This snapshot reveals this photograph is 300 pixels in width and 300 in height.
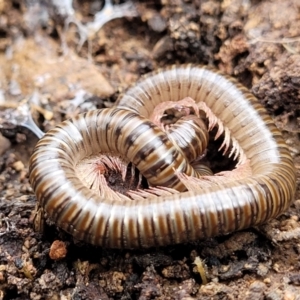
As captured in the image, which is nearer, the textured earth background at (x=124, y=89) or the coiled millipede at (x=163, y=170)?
the coiled millipede at (x=163, y=170)

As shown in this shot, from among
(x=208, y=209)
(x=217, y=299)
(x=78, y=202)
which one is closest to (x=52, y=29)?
(x=78, y=202)

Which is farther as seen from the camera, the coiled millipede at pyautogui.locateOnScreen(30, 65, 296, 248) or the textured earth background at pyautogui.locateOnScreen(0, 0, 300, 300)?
the textured earth background at pyautogui.locateOnScreen(0, 0, 300, 300)

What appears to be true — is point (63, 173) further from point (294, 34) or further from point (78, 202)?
point (294, 34)

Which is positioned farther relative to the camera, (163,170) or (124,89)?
(124,89)
